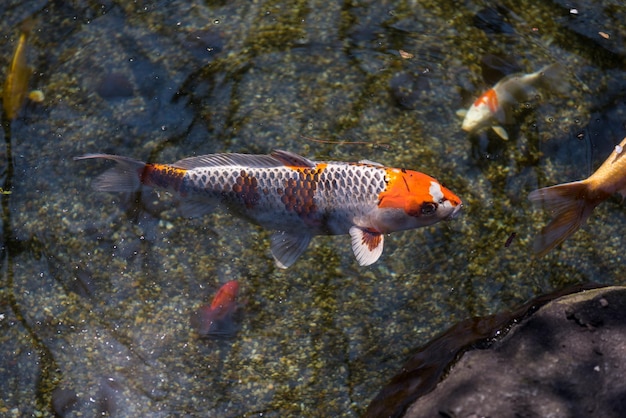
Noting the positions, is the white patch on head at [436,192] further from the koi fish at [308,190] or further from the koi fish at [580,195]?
the koi fish at [580,195]

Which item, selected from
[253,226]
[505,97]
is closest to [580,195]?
[505,97]

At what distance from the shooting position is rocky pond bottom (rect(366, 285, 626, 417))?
10.6ft

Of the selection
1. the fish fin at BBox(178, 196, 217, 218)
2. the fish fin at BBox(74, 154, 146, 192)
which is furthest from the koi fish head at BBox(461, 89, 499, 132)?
the fish fin at BBox(74, 154, 146, 192)

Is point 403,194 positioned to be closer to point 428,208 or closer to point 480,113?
point 428,208

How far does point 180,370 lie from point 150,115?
1.81 m

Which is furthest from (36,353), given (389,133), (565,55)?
(565,55)

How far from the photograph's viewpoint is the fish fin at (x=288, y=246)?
3908mm

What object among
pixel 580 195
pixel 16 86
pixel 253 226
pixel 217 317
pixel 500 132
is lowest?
pixel 217 317

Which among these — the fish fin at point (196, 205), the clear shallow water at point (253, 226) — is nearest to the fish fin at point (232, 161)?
the fish fin at point (196, 205)

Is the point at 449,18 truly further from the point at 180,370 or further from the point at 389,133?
the point at 180,370

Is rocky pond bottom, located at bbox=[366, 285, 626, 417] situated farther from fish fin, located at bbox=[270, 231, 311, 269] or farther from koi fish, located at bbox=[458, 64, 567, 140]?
koi fish, located at bbox=[458, 64, 567, 140]

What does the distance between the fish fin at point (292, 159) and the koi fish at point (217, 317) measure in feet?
3.17

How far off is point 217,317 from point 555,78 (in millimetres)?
3084

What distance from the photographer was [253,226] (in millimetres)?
4391
